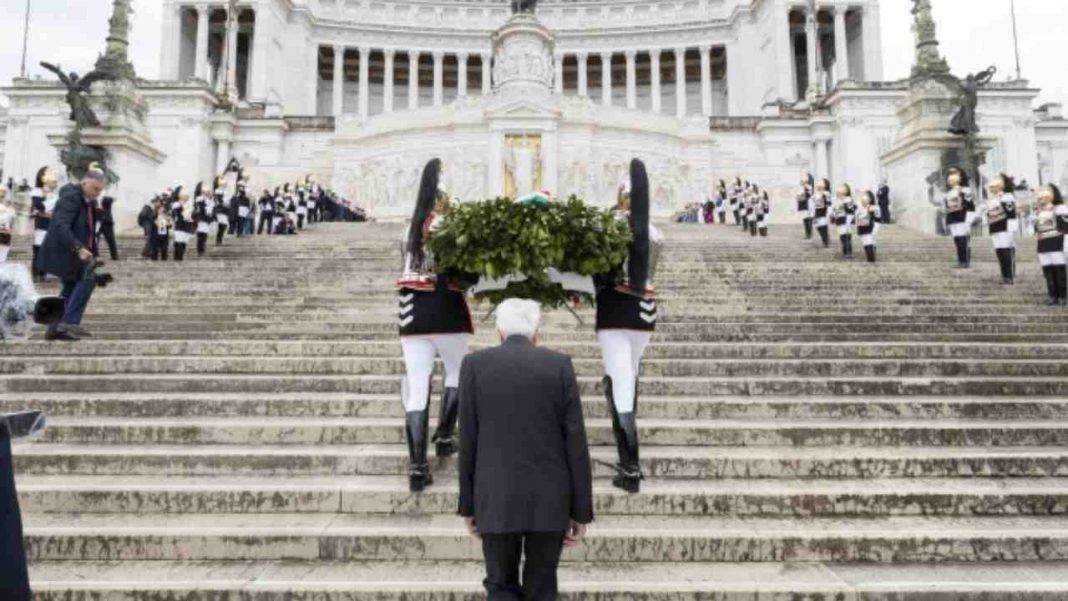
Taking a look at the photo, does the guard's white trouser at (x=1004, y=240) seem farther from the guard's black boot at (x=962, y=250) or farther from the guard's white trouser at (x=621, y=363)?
the guard's white trouser at (x=621, y=363)

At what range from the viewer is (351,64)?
66188 mm

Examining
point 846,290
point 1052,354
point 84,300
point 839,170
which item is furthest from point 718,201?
point 84,300

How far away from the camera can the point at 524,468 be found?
10.2 ft

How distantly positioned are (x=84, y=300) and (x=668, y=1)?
64297 mm

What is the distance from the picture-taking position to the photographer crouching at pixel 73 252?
26.3 feet

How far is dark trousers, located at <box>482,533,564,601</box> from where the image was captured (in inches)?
124

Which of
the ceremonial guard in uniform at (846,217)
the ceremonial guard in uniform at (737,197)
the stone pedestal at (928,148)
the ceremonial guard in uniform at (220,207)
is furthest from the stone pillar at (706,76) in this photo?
the ceremonial guard in uniform at (220,207)

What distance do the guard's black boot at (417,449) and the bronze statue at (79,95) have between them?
18926mm

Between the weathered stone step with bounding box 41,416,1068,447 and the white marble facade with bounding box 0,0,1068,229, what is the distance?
8.67 m

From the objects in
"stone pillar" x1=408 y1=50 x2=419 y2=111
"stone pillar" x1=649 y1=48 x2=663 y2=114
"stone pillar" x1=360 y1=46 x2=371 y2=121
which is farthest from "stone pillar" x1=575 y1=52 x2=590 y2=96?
"stone pillar" x1=360 y1=46 x2=371 y2=121

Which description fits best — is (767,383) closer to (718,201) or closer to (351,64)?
(718,201)

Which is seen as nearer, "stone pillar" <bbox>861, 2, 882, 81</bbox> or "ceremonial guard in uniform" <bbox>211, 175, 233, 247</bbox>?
"ceremonial guard in uniform" <bbox>211, 175, 233, 247</bbox>

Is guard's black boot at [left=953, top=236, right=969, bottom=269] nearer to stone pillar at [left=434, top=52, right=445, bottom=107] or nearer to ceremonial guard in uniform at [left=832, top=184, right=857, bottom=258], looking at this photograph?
ceremonial guard in uniform at [left=832, top=184, right=857, bottom=258]

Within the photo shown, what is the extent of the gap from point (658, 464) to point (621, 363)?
40.5 inches
